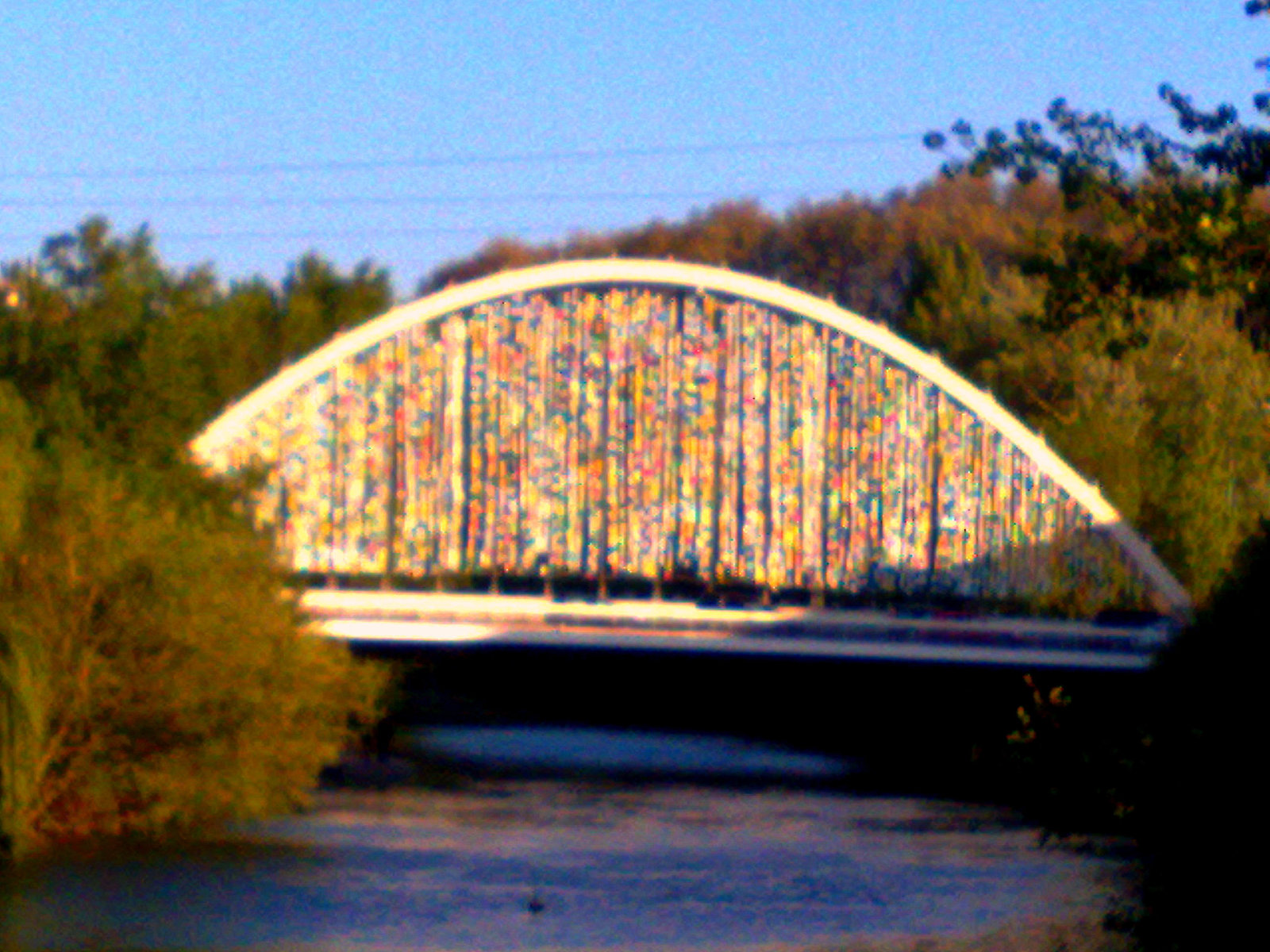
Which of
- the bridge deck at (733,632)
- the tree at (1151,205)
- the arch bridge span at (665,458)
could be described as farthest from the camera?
the arch bridge span at (665,458)

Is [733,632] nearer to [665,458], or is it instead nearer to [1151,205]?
[665,458]

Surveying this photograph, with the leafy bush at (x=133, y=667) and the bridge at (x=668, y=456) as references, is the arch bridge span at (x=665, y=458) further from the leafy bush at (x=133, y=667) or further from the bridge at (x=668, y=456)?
the leafy bush at (x=133, y=667)

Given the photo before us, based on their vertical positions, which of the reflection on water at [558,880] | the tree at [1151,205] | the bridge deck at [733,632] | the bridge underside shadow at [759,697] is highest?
the tree at [1151,205]

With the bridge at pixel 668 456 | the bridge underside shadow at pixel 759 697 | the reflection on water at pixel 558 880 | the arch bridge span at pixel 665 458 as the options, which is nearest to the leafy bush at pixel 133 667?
the reflection on water at pixel 558 880

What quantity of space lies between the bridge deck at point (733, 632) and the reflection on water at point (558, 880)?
17.9ft

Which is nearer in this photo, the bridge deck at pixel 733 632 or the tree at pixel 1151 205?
the tree at pixel 1151 205

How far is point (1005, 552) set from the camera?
177 ft

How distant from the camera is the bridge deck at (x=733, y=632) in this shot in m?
45.6

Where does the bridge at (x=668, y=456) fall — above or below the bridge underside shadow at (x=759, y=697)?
above

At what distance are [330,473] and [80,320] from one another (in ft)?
22.3

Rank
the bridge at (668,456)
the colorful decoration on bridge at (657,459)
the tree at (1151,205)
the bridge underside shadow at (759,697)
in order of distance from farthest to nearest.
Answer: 1. the colorful decoration on bridge at (657,459)
2. the bridge at (668,456)
3. the bridge underside shadow at (759,697)
4. the tree at (1151,205)

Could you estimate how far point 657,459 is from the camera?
2149 inches

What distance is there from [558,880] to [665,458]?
2486 centimetres

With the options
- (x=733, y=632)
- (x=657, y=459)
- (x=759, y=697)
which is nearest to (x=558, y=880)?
(x=733, y=632)
